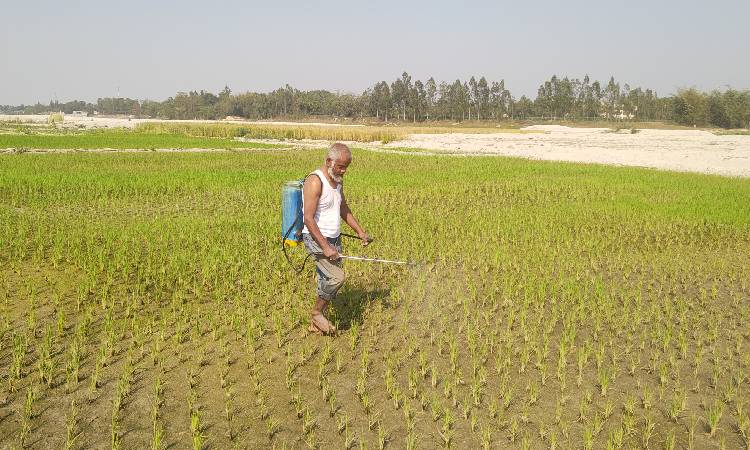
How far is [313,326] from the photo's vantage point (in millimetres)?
5371

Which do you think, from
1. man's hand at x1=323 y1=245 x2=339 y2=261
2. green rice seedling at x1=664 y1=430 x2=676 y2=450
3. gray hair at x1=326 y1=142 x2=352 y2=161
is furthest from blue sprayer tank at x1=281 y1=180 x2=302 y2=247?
green rice seedling at x1=664 y1=430 x2=676 y2=450

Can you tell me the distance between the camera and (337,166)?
471 cm

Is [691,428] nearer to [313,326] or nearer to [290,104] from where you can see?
[313,326]

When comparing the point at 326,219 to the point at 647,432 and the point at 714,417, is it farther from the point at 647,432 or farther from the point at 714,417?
the point at 714,417

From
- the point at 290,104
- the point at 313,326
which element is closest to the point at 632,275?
the point at 313,326

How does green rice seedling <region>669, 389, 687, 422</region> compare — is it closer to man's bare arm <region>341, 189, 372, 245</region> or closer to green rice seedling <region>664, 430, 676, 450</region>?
green rice seedling <region>664, 430, 676, 450</region>

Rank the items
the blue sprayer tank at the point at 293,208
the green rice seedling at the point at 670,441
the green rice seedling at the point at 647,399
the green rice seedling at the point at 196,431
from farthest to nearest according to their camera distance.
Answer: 1. the blue sprayer tank at the point at 293,208
2. the green rice seedling at the point at 647,399
3. the green rice seedling at the point at 670,441
4. the green rice seedling at the point at 196,431

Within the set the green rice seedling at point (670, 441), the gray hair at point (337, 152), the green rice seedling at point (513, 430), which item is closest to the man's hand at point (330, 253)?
the gray hair at point (337, 152)

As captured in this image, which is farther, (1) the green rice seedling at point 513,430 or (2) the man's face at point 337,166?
(2) the man's face at point 337,166

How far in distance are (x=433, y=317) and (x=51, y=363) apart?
132 inches

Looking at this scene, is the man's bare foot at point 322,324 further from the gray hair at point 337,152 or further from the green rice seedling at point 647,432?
the green rice seedling at point 647,432

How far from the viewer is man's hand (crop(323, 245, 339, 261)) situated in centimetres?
473

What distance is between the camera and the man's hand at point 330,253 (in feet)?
15.5

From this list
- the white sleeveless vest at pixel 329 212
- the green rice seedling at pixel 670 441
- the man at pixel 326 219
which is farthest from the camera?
the white sleeveless vest at pixel 329 212
